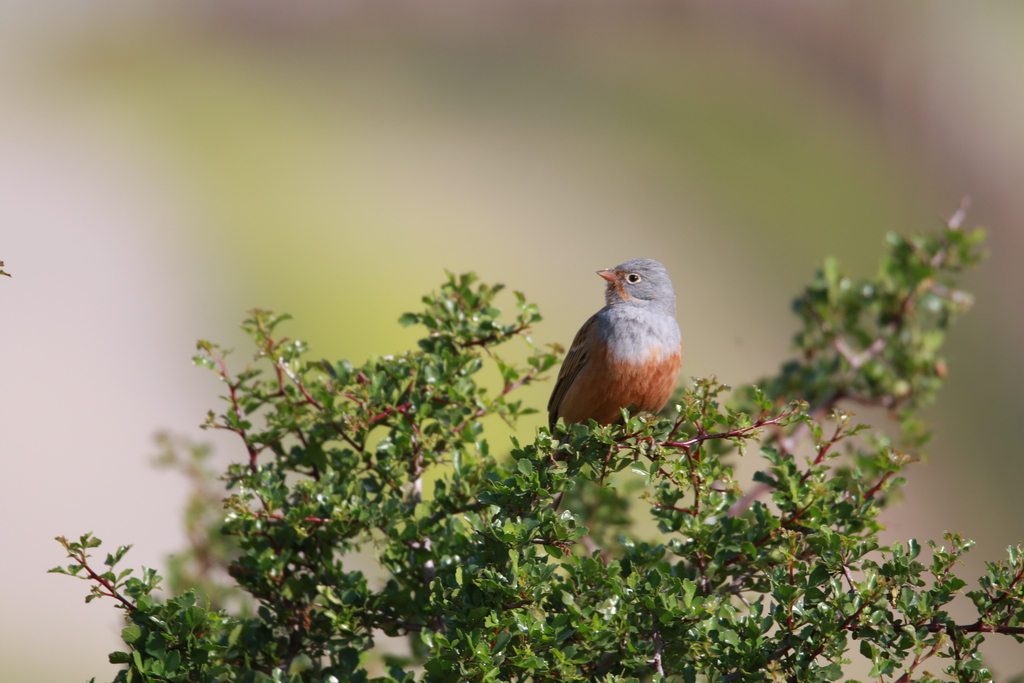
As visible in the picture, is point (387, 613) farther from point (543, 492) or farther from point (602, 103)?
point (602, 103)

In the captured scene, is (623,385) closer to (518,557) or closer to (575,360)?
(575,360)

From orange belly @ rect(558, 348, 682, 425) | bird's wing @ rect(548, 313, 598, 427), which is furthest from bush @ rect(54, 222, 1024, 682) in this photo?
bird's wing @ rect(548, 313, 598, 427)

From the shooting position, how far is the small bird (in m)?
4.46

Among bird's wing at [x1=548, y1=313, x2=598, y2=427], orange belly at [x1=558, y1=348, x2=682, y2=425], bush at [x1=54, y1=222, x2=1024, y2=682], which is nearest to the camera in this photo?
bush at [x1=54, y1=222, x2=1024, y2=682]

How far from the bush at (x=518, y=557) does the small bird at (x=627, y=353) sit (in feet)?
1.89

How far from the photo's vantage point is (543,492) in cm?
298

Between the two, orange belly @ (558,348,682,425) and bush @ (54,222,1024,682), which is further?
orange belly @ (558,348,682,425)

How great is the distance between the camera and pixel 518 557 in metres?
2.99

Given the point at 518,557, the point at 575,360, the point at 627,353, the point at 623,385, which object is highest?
the point at 575,360

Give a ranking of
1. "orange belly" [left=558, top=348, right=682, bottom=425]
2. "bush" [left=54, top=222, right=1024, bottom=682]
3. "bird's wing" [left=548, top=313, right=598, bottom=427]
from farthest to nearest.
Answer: "bird's wing" [left=548, top=313, right=598, bottom=427] → "orange belly" [left=558, top=348, right=682, bottom=425] → "bush" [left=54, top=222, right=1024, bottom=682]

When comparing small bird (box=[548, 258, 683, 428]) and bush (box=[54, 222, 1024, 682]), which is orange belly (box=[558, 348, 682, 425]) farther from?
bush (box=[54, 222, 1024, 682])

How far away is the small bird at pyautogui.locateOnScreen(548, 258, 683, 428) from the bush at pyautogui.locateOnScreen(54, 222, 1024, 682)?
578 millimetres

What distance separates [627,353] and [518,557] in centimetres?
174

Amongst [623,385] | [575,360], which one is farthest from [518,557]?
[575,360]
